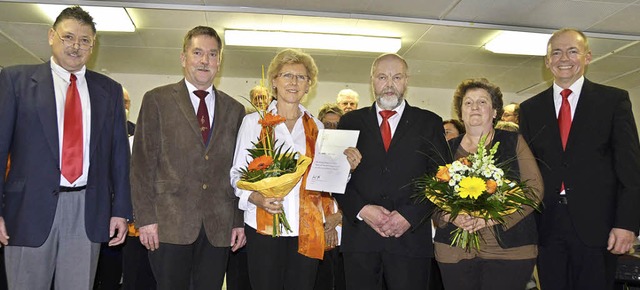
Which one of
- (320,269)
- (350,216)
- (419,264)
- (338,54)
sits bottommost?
(320,269)

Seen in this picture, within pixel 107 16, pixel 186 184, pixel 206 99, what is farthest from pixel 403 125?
pixel 107 16

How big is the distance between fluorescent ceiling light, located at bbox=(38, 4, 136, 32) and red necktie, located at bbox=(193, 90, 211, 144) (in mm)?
3413

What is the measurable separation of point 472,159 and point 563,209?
75 cm

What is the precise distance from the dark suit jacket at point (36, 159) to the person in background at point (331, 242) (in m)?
1.34

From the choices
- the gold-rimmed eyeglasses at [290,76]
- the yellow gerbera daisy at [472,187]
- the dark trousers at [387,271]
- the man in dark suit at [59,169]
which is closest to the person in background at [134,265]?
the man in dark suit at [59,169]

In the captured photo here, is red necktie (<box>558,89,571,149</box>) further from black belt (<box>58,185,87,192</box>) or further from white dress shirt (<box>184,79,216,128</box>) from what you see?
black belt (<box>58,185,87,192</box>)

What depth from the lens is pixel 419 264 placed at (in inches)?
120

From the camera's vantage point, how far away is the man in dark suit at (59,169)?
2.76 m

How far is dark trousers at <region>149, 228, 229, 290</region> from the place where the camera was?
2.93m

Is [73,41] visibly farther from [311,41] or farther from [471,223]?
[311,41]

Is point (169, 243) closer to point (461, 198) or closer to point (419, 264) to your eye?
point (419, 264)

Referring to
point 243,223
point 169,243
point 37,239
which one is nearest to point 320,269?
point 243,223

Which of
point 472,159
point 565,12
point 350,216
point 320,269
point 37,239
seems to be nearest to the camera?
point 37,239

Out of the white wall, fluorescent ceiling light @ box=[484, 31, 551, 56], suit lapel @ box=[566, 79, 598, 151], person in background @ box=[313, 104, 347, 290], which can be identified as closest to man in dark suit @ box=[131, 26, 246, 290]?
person in background @ box=[313, 104, 347, 290]
